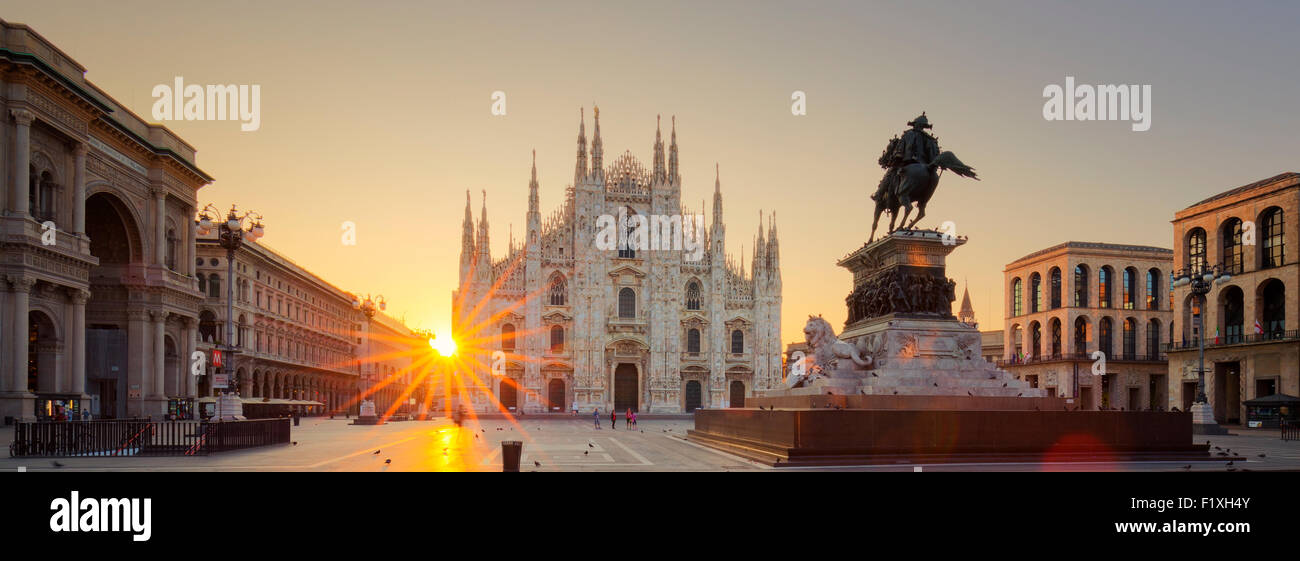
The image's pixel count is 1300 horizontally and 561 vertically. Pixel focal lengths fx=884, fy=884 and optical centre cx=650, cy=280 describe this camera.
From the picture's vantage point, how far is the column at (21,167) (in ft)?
92.4

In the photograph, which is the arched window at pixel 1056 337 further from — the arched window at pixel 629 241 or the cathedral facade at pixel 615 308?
the arched window at pixel 629 241

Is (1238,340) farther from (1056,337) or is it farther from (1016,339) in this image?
(1016,339)

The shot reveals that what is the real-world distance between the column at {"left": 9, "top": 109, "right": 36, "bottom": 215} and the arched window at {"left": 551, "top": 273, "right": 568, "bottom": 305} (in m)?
44.2

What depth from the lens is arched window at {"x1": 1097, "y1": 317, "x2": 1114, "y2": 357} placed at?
6512 centimetres

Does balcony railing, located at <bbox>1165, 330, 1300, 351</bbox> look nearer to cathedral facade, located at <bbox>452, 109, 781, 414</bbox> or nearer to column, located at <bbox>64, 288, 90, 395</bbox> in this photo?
cathedral facade, located at <bbox>452, 109, 781, 414</bbox>

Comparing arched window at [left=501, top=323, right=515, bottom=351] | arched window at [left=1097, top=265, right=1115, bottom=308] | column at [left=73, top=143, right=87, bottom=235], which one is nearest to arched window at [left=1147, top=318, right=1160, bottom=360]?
arched window at [left=1097, top=265, right=1115, bottom=308]

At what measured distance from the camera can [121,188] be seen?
37.3m

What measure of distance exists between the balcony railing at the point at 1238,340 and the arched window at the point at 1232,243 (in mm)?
3735

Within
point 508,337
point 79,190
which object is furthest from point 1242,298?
point 79,190

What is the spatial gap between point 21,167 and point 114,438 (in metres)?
14.3

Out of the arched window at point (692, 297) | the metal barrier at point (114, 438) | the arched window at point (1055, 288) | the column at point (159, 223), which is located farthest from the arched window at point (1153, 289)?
the metal barrier at point (114, 438)
